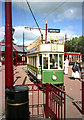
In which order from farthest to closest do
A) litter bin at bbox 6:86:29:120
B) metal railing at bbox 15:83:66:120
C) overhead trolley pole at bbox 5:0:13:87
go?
metal railing at bbox 15:83:66:120 < overhead trolley pole at bbox 5:0:13:87 < litter bin at bbox 6:86:29:120

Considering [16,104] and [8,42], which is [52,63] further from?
[16,104]

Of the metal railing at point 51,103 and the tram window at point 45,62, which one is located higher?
Result: the tram window at point 45,62

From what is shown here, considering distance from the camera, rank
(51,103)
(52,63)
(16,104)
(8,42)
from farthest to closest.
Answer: (52,63)
(51,103)
(8,42)
(16,104)

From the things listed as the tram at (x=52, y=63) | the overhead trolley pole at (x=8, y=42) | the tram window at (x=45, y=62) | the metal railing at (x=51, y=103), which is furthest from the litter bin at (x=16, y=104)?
the tram window at (x=45, y=62)

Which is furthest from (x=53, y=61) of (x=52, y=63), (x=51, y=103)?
(x=51, y=103)

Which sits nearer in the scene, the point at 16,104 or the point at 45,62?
the point at 16,104

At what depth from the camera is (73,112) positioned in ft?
16.4

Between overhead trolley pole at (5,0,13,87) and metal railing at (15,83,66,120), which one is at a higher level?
overhead trolley pole at (5,0,13,87)

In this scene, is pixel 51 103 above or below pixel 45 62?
below

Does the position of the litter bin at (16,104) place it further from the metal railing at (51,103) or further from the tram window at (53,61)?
the tram window at (53,61)

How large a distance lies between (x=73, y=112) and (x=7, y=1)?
3933 millimetres

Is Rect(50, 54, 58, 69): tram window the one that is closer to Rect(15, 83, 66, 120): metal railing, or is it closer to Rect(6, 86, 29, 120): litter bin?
Rect(15, 83, 66, 120): metal railing

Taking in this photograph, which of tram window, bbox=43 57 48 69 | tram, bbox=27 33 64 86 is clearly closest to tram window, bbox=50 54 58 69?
tram, bbox=27 33 64 86

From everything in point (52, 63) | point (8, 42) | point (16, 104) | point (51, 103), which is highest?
point (8, 42)
